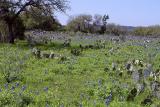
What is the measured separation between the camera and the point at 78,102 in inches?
364

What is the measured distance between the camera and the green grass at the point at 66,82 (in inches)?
360

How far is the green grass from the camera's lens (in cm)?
914

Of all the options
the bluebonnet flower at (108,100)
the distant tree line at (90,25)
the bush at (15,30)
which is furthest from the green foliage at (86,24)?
the bluebonnet flower at (108,100)

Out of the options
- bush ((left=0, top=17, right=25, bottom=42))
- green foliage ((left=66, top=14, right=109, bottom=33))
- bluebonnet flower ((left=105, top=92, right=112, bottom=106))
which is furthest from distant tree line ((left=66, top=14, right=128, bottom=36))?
bluebonnet flower ((left=105, top=92, right=112, bottom=106))

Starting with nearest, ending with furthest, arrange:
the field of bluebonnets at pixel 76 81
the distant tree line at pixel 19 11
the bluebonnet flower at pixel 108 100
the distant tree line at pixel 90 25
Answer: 1. the bluebonnet flower at pixel 108 100
2. the field of bluebonnets at pixel 76 81
3. the distant tree line at pixel 19 11
4. the distant tree line at pixel 90 25

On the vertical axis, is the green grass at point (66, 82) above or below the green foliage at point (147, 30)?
above

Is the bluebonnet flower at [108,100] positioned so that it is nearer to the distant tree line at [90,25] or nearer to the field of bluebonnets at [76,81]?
the field of bluebonnets at [76,81]

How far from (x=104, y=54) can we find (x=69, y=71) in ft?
18.1

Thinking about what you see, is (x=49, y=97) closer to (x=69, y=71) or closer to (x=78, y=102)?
(x=78, y=102)

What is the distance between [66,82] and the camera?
1238 cm

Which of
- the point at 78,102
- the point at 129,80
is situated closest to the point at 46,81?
the point at 129,80

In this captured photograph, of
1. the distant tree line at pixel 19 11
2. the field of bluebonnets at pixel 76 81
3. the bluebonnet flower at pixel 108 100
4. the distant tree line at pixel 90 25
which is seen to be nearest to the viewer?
the bluebonnet flower at pixel 108 100

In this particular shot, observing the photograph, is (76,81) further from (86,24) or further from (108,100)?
(86,24)

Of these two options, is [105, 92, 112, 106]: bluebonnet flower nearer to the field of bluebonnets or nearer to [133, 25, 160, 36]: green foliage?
the field of bluebonnets
